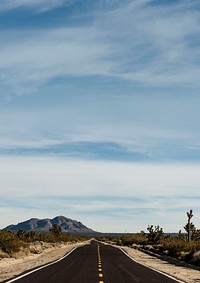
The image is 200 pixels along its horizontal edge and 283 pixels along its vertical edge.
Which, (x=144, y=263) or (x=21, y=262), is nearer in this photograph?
(x=144, y=263)

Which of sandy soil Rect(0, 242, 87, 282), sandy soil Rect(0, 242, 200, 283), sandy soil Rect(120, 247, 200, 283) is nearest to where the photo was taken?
sandy soil Rect(120, 247, 200, 283)

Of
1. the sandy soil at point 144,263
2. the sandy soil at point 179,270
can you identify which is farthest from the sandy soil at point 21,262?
the sandy soil at point 179,270

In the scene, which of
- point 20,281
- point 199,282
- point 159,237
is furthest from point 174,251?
point 159,237

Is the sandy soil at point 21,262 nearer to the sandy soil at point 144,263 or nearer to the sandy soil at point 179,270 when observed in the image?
the sandy soil at point 144,263

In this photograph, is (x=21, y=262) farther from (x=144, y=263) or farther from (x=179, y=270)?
(x=179, y=270)

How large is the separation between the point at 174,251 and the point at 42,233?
51060mm

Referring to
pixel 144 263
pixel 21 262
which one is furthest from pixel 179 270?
pixel 21 262

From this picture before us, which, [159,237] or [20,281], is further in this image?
[159,237]

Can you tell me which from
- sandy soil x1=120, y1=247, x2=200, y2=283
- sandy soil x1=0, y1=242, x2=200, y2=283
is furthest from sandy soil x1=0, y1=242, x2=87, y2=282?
sandy soil x1=120, y1=247, x2=200, y2=283

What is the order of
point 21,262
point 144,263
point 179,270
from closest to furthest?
point 179,270 → point 144,263 → point 21,262

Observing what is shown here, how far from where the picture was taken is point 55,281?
752 inches

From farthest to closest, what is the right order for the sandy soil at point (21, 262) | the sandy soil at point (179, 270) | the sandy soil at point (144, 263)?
the sandy soil at point (21, 262)
the sandy soil at point (144, 263)
the sandy soil at point (179, 270)

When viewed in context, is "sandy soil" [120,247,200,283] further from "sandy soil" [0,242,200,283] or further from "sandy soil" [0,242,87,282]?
"sandy soil" [0,242,87,282]

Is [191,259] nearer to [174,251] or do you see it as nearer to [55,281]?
[174,251]
